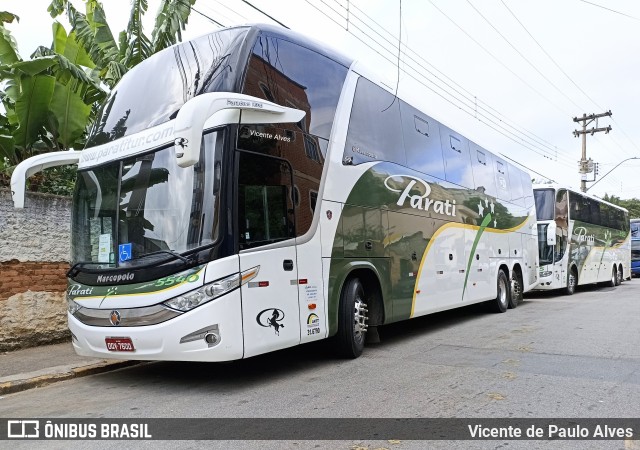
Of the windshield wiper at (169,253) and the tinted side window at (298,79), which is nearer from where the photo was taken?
the windshield wiper at (169,253)

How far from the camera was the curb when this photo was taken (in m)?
6.25

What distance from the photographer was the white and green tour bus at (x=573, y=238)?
61.3ft

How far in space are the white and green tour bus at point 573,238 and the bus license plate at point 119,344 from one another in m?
15.8

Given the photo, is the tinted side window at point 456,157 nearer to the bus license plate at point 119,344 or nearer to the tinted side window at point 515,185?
the tinted side window at point 515,185

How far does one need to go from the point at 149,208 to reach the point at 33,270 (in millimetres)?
3794

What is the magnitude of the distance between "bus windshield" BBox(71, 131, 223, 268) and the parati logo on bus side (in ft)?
11.7

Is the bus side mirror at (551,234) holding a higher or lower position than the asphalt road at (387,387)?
higher

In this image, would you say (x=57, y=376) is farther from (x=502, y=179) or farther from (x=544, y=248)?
(x=544, y=248)

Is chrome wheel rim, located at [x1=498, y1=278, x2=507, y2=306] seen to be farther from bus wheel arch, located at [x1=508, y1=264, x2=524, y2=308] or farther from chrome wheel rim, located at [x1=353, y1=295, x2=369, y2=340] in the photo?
chrome wheel rim, located at [x1=353, y1=295, x2=369, y2=340]

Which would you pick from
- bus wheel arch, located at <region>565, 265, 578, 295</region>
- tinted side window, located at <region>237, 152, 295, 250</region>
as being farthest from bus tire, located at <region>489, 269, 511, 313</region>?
tinted side window, located at <region>237, 152, 295, 250</region>

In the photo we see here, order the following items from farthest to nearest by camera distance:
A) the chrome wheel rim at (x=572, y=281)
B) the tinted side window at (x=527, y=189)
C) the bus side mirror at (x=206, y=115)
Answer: the chrome wheel rim at (x=572, y=281), the tinted side window at (x=527, y=189), the bus side mirror at (x=206, y=115)

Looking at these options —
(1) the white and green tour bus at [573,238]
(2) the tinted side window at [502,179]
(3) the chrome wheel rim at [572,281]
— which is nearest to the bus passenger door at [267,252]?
(2) the tinted side window at [502,179]

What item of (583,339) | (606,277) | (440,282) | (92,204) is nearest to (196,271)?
(92,204)

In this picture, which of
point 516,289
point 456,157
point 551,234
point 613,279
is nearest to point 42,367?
point 456,157
